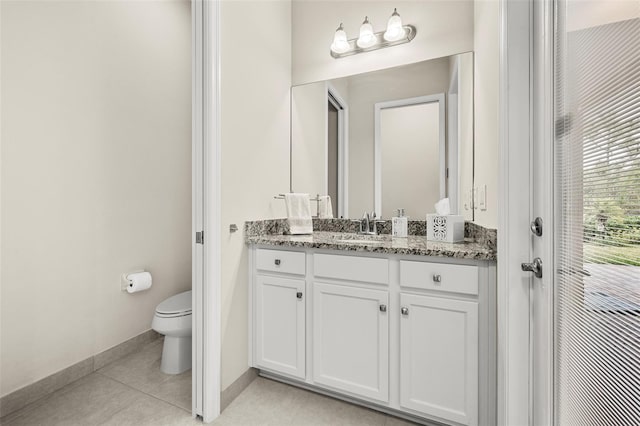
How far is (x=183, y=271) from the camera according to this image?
262cm

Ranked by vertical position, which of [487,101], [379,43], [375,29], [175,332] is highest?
[375,29]

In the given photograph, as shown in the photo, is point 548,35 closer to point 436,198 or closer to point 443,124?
point 443,124

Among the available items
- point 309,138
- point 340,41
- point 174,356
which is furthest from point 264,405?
point 340,41

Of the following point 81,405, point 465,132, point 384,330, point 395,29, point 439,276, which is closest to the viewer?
point 439,276

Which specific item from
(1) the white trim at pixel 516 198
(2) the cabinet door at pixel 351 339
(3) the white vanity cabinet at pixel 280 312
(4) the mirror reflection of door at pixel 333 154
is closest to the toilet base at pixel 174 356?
(3) the white vanity cabinet at pixel 280 312

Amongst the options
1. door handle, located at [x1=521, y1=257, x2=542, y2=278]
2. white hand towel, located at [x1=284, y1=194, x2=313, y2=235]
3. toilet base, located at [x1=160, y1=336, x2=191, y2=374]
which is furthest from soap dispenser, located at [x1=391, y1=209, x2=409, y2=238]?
toilet base, located at [x1=160, y1=336, x2=191, y2=374]

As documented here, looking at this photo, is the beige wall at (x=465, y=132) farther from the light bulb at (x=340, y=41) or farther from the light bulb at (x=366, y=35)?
the light bulb at (x=340, y=41)

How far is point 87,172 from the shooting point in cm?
194

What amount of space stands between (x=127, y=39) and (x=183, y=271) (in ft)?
5.93

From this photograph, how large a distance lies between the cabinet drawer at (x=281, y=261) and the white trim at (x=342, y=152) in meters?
0.65

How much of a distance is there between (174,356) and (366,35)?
2463 mm

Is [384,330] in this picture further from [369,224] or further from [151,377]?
[151,377]

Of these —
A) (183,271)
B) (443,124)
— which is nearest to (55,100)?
(183,271)

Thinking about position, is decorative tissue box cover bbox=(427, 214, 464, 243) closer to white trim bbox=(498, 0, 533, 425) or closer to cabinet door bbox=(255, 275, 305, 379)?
white trim bbox=(498, 0, 533, 425)
